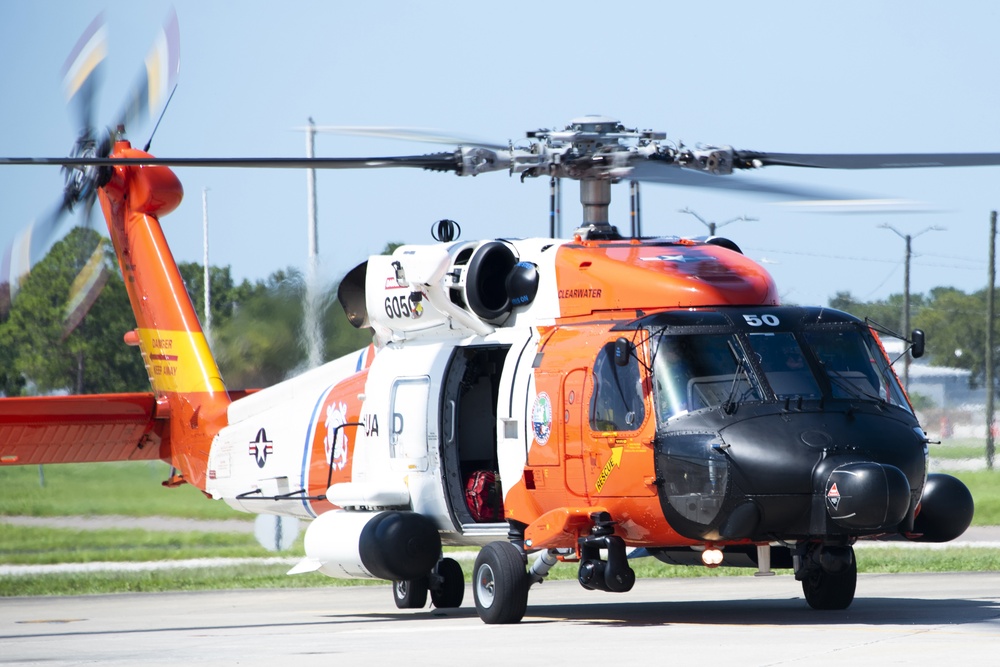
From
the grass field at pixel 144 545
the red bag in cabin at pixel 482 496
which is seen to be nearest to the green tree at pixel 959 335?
the grass field at pixel 144 545

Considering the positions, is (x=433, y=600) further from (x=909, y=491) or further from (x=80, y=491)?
(x=80, y=491)

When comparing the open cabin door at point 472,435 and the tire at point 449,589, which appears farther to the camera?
the tire at point 449,589

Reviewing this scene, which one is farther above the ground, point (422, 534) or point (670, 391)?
point (670, 391)

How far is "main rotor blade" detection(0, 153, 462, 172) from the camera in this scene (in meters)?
11.4

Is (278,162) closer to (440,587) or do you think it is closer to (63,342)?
(440,587)

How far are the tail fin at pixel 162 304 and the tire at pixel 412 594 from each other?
3.24 m

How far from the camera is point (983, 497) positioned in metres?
32.2

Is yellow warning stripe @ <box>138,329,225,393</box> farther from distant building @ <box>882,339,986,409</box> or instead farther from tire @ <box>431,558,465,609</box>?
distant building @ <box>882,339,986,409</box>

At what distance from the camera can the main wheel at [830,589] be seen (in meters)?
13.6

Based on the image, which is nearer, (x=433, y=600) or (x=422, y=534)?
(x=422, y=534)

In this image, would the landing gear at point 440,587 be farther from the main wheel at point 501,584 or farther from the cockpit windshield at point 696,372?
the cockpit windshield at point 696,372

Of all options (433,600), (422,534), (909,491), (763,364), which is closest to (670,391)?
A: (763,364)

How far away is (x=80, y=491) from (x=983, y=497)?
17.9 meters

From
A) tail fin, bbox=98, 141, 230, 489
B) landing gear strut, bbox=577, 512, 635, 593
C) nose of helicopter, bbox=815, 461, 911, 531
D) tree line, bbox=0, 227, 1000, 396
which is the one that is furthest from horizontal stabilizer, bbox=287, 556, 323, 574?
tree line, bbox=0, 227, 1000, 396
